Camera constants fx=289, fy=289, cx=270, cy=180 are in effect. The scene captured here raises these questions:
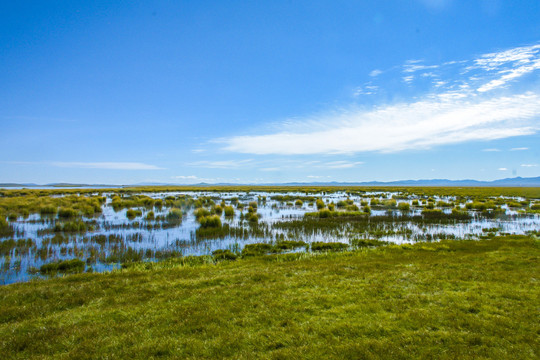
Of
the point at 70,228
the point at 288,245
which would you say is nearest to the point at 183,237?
the point at 288,245

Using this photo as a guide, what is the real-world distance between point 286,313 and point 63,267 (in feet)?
39.9

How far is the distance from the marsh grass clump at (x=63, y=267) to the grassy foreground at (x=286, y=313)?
2701 millimetres

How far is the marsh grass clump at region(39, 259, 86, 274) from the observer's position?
13.4 meters

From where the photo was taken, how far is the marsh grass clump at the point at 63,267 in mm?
13406

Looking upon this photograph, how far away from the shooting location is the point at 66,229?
23688mm

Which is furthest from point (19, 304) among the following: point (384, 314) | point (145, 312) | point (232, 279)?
point (384, 314)

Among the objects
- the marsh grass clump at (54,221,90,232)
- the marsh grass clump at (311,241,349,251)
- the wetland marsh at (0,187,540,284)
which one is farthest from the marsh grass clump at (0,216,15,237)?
the marsh grass clump at (311,241,349,251)

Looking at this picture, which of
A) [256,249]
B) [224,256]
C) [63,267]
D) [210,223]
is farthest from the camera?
[210,223]

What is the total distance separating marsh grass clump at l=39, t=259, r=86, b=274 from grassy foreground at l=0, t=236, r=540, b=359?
270 cm

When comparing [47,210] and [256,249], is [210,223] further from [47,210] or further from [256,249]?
[47,210]

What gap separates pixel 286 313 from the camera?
7.43 metres

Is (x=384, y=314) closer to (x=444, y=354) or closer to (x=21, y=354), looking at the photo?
(x=444, y=354)

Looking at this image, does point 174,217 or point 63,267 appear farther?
point 174,217

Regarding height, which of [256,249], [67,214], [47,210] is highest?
[47,210]
